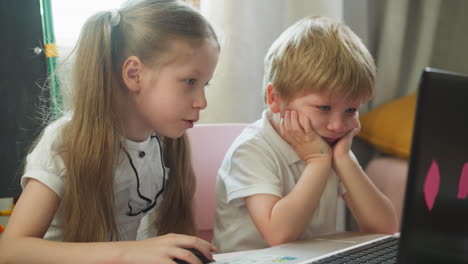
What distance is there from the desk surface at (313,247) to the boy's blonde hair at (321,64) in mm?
267

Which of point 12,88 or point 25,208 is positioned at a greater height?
point 12,88

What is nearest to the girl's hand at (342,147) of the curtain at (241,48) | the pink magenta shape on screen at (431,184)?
the curtain at (241,48)

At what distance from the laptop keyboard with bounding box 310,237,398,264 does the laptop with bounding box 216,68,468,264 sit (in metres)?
0.24

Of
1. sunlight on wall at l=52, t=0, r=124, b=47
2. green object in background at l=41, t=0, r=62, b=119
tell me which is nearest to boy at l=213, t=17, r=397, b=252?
green object in background at l=41, t=0, r=62, b=119

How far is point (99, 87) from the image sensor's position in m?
0.99

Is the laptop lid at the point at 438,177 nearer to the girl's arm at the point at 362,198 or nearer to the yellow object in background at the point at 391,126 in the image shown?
the girl's arm at the point at 362,198

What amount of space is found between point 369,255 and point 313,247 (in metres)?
0.10

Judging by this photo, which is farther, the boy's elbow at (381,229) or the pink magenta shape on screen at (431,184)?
the boy's elbow at (381,229)

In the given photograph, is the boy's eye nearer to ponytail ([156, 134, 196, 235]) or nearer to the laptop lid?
ponytail ([156, 134, 196, 235])

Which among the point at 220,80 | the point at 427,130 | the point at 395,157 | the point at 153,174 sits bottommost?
the point at 395,157

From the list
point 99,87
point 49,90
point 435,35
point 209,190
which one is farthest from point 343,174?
point 435,35

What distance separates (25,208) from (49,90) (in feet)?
1.11

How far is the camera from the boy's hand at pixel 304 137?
43.3 inches

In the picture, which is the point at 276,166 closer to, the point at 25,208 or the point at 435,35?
the point at 25,208
